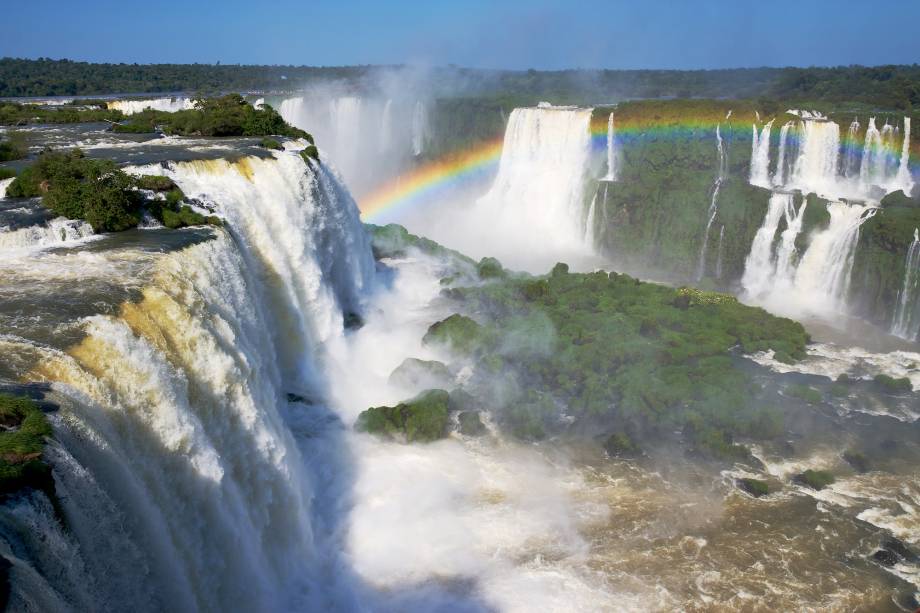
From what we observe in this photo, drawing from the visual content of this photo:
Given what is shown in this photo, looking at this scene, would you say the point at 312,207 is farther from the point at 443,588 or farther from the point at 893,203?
the point at 893,203

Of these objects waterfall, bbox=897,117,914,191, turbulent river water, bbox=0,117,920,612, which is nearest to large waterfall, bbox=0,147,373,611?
turbulent river water, bbox=0,117,920,612

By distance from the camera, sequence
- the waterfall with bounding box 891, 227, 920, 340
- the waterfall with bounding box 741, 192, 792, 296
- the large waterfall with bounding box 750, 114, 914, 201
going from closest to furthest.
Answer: the waterfall with bounding box 891, 227, 920, 340
the waterfall with bounding box 741, 192, 792, 296
the large waterfall with bounding box 750, 114, 914, 201

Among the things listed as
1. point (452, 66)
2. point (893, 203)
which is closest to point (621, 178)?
point (893, 203)

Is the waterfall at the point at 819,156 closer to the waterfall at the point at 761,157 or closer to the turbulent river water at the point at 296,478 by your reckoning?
the waterfall at the point at 761,157

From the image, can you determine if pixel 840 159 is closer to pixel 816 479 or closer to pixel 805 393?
pixel 805 393

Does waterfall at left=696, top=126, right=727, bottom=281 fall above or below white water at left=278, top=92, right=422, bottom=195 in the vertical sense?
below

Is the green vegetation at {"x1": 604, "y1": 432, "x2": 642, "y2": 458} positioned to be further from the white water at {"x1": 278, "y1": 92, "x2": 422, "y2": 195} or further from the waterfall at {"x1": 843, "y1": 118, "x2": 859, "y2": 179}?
the white water at {"x1": 278, "y1": 92, "x2": 422, "y2": 195}
